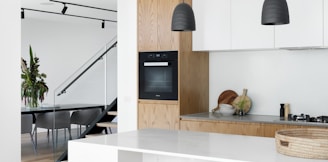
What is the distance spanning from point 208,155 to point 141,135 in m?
0.91

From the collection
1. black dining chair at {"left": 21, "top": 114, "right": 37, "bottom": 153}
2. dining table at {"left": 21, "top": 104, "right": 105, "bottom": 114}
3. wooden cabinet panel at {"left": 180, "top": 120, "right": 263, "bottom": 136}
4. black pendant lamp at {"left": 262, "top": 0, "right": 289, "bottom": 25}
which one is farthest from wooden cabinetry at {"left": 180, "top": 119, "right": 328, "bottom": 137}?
black dining chair at {"left": 21, "top": 114, "right": 37, "bottom": 153}

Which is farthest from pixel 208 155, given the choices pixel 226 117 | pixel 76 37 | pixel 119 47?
pixel 76 37

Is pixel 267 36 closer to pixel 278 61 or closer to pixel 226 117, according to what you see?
pixel 278 61

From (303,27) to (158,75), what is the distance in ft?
5.76

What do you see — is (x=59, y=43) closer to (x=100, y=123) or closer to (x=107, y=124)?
(x=100, y=123)

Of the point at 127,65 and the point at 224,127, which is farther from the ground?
the point at 127,65

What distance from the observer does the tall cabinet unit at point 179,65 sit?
201 inches

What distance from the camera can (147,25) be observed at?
5.34 meters

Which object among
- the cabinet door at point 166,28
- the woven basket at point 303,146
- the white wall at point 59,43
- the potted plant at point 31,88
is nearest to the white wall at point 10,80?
the cabinet door at point 166,28

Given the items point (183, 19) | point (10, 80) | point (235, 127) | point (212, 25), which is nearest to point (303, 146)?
point (183, 19)

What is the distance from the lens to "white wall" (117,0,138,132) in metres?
5.64

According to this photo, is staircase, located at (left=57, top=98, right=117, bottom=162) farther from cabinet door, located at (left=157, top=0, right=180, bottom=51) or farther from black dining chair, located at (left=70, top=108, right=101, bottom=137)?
cabinet door, located at (left=157, top=0, right=180, bottom=51)

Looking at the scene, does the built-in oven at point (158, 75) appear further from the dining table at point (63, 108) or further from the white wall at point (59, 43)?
the white wall at point (59, 43)

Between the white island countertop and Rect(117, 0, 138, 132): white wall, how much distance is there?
226 cm
